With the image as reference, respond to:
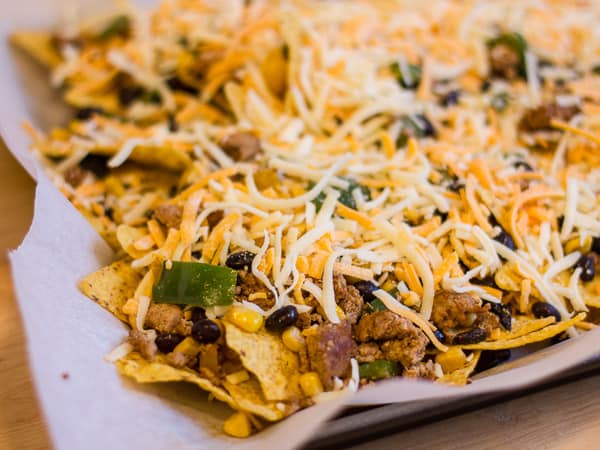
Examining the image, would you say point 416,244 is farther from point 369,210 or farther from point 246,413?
point 246,413

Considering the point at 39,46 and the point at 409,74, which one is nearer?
the point at 409,74

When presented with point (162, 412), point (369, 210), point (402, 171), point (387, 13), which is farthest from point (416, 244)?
point (387, 13)

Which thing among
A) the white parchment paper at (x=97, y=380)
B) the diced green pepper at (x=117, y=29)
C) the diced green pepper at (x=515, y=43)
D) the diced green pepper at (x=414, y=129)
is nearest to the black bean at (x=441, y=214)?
the diced green pepper at (x=414, y=129)

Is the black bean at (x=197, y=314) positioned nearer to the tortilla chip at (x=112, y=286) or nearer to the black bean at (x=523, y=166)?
the tortilla chip at (x=112, y=286)

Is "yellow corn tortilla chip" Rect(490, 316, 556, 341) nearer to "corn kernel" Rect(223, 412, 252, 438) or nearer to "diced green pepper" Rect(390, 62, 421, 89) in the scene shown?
"corn kernel" Rect(223, 412, 252, 438)

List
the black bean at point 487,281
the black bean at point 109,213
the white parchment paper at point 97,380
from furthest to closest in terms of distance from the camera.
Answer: the black bean at point 109,213 < the black bean at point 487,281 < the white parchment paper at point 97,380

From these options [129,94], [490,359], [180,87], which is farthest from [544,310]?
[129,94]

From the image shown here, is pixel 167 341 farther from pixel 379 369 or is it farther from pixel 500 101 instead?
pixel 500 101
